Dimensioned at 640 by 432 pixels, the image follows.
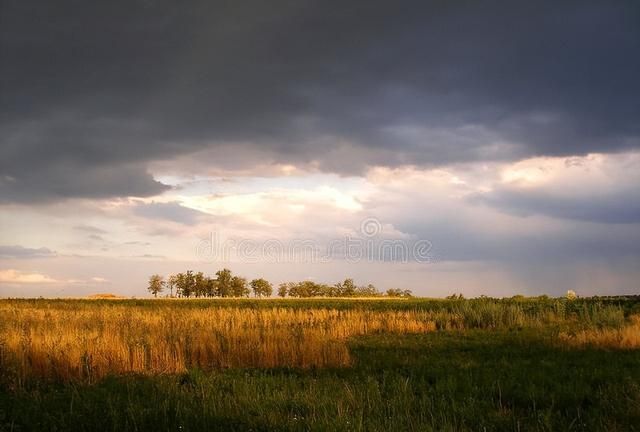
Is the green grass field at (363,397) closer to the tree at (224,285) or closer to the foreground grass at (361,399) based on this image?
the foreground grass at (361,399)

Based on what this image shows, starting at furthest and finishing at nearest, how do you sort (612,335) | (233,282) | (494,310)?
(233,282) < (494,310) < (612,335)

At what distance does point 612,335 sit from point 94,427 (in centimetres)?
1626

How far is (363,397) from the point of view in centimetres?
844

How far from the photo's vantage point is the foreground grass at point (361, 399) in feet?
23.6

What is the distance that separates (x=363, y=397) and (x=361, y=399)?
385mm

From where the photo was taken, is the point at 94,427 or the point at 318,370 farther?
the point at 318,370

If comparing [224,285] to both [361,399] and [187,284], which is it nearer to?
[187,284]

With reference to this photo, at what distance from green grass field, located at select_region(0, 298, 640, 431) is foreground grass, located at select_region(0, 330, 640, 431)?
0.08 feet

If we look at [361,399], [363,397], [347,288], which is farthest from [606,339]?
[347,288]

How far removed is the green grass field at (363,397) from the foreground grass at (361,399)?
0.9 inches

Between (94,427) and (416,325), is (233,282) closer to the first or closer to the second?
(416,325)

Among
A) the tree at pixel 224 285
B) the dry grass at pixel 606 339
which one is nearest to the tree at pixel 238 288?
the tree at pixel 224 285

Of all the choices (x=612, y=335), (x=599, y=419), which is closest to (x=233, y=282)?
(x=612, y=335)

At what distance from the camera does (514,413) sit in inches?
315
